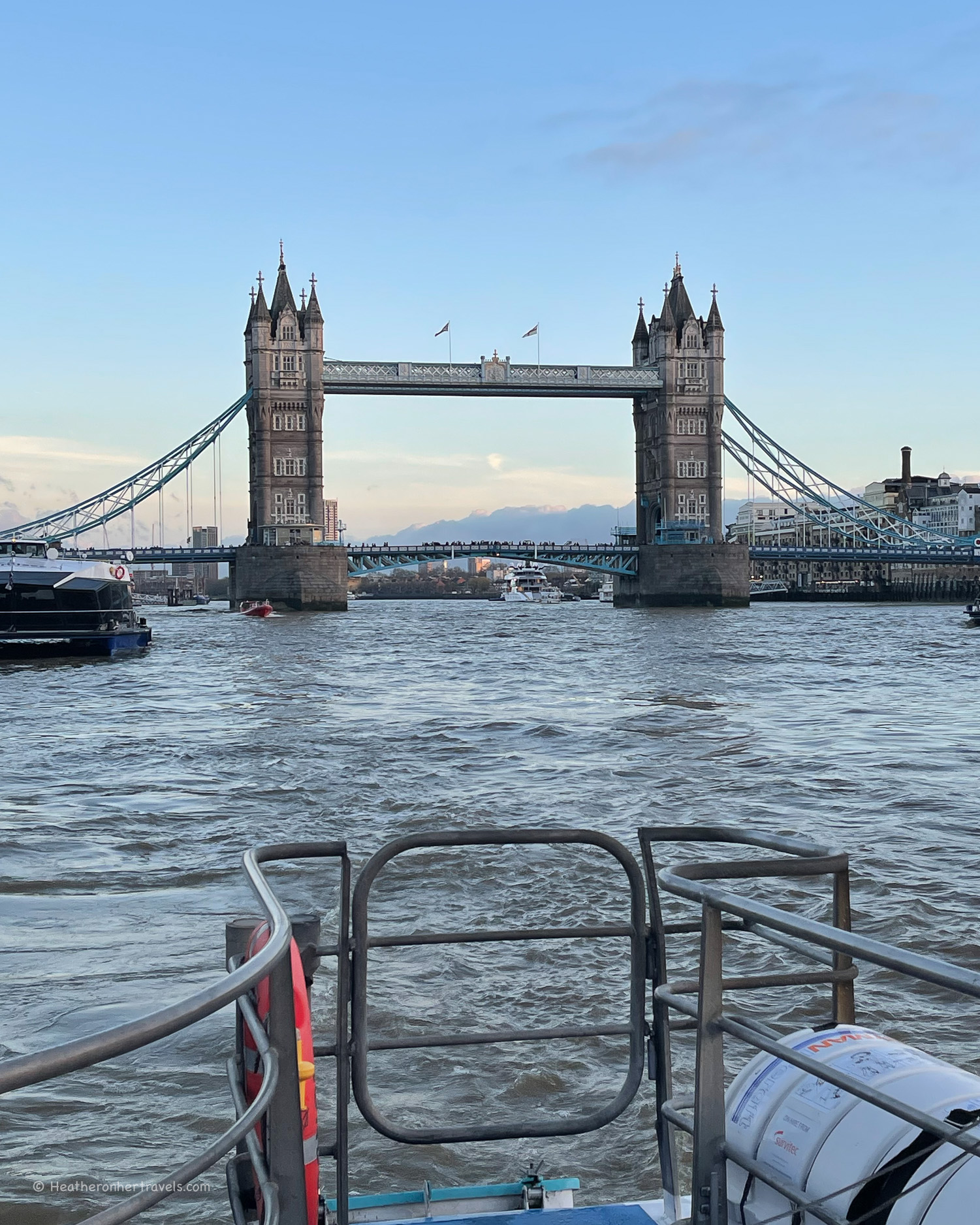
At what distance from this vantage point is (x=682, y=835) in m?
2.88

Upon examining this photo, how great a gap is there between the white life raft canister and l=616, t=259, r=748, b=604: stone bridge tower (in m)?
68.3

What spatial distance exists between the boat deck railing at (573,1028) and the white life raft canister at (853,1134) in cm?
3

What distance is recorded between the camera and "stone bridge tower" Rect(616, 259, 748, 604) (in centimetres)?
7000

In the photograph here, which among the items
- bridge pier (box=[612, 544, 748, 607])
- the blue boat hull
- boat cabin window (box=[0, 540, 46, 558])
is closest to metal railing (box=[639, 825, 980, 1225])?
the blue boat hull

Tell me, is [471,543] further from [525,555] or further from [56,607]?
[56,607]

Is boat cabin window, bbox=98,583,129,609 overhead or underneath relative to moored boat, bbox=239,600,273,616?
overhead

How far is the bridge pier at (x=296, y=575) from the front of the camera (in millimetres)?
65062

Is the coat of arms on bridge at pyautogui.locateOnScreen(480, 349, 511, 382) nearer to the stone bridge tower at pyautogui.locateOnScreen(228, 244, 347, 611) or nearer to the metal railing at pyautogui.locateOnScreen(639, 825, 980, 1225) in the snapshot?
the stone bridge tower at pyautogui.locateOnScreen(228, 244, 347, 611)

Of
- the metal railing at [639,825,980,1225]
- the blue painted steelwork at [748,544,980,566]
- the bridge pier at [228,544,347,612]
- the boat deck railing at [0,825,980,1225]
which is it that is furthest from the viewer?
the blue painted steelwork at [748,544,980,566]

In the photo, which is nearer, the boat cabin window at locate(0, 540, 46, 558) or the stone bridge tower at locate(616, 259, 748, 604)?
the boat cabin window at locate(0, 540, 46, 558)

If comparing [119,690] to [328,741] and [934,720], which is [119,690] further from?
[934,720]

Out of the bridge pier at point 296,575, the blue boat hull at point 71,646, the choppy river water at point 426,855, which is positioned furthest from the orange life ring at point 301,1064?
the bridge pier at point 296,575

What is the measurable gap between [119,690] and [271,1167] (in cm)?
2130

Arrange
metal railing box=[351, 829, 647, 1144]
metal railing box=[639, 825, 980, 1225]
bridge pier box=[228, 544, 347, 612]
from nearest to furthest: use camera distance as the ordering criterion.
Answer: metal railing box=[639, 825, 980, 1225] < metal railing box=[351, 829, 647, 1144] < bridge pier box=[228, 544, 347, 612]
